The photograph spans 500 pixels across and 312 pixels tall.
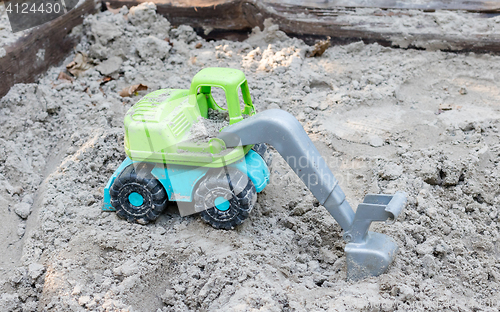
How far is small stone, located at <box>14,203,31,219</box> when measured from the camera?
2807 mm

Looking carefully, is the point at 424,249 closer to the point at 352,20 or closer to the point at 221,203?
the point at 221,203

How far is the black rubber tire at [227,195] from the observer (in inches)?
97.1

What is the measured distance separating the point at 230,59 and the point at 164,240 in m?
2.48

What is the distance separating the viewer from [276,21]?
468 centimetres

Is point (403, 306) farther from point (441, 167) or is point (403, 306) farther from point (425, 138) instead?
point (425, 138)

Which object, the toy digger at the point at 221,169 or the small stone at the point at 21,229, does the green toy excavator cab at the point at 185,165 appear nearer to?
the toy digger at the point at 221,169

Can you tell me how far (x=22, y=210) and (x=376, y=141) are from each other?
2.62 meters

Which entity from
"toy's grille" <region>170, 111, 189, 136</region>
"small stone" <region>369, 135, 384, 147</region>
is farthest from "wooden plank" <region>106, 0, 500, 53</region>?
"toy's grille" <region>170, 111, 189, 136</region>

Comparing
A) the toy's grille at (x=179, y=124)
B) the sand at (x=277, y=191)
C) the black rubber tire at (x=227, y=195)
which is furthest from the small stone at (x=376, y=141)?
the toy's grille at (x=179, y=124)

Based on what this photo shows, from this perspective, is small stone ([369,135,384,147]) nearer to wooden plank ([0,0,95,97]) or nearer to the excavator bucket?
the excavator bucket

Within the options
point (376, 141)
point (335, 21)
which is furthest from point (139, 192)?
point (335, 21)

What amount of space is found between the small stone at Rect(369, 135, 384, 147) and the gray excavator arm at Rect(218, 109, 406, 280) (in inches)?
44.0

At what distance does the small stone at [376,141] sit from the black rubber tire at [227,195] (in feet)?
4.09

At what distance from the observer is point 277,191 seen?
2.96m
